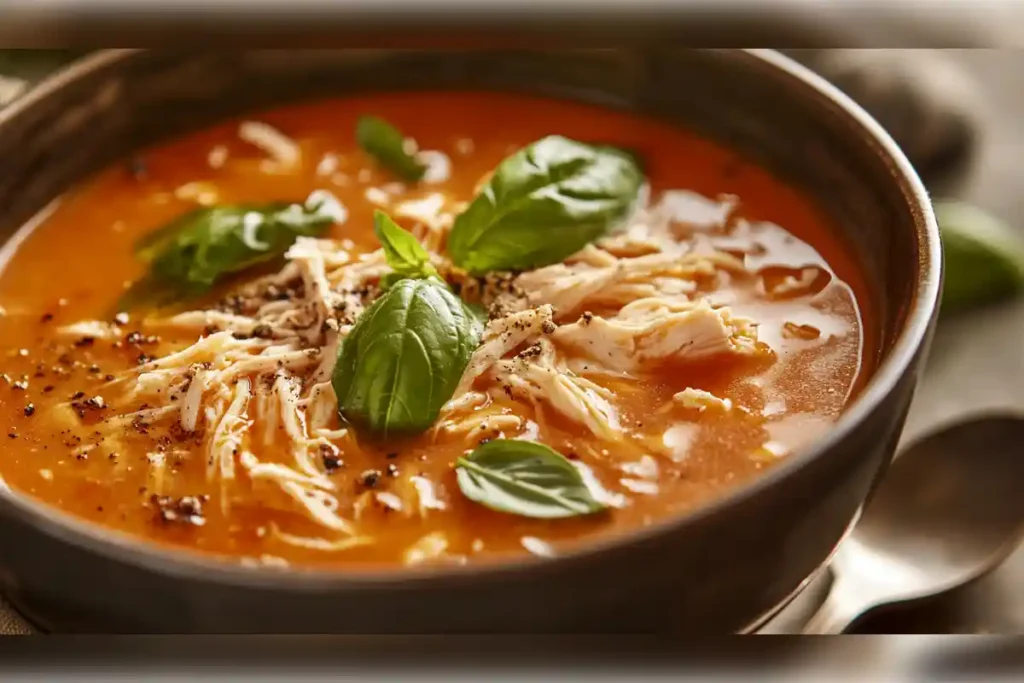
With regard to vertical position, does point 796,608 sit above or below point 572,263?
below

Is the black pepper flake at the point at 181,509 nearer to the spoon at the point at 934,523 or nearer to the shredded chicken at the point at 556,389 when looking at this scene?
the shredded chicken at the point at 556,389

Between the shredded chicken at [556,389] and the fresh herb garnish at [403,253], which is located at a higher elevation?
the fresh herb garnish at [403,253]

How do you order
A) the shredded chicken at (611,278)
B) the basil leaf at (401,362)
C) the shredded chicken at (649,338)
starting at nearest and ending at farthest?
the basil leaf at (401,362) → the shredded chicken at (649,338) → the shredded chicken at (611,278)

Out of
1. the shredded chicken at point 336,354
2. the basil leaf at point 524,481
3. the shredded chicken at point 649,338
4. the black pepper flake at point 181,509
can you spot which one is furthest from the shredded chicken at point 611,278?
the black pepper flake at point 181,509

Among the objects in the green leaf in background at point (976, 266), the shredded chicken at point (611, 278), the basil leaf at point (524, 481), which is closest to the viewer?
the basil leaf at point (524, 481)

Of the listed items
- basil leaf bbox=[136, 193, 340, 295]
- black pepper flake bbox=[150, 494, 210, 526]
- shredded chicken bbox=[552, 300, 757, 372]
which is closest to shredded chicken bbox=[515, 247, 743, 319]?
shredded chicken bbox=[552, 300, 757, 372]

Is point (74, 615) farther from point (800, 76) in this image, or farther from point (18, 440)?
point (800, 76)

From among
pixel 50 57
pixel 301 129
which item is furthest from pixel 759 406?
pixel 50 57
